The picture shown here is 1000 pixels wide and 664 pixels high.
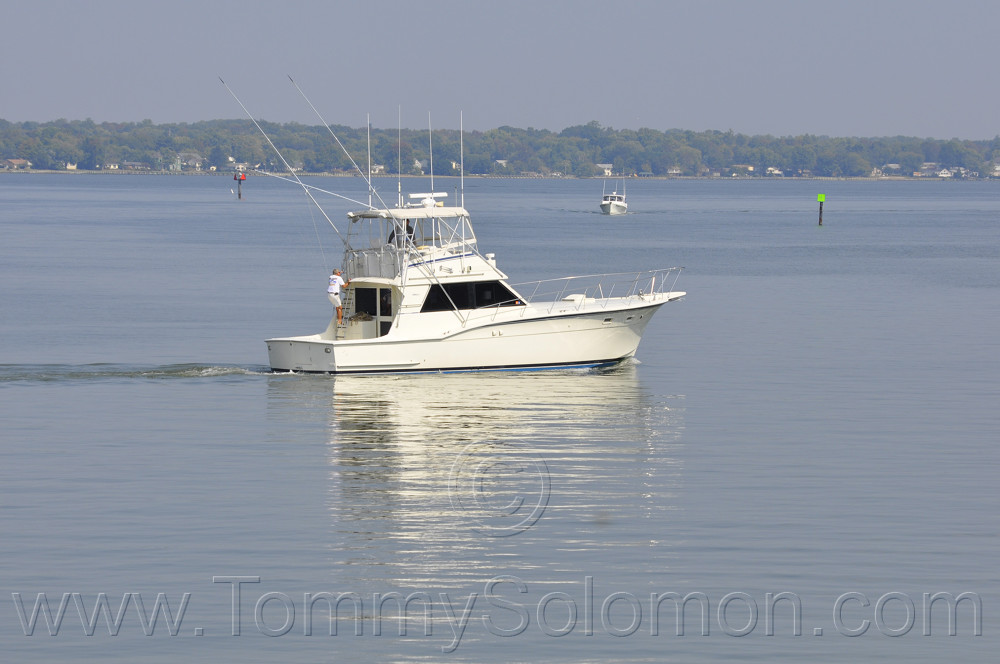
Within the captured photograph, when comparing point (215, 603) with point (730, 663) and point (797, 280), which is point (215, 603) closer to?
point (730, 663)

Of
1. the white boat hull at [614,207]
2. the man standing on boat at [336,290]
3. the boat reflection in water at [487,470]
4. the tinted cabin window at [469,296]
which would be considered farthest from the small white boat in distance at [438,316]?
the white boat hull at [614,207]

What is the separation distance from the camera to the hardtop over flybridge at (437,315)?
104 feet

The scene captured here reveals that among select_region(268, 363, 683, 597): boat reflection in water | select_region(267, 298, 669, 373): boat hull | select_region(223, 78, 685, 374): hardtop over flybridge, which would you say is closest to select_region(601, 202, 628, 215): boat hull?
select_region(268, 363, 683, 597): boat reflection in water

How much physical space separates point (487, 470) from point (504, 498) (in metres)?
2.01

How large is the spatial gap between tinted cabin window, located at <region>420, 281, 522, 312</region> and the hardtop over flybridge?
2 centimetres

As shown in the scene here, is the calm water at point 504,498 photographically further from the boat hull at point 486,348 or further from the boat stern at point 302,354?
the boat hull at point 486,348

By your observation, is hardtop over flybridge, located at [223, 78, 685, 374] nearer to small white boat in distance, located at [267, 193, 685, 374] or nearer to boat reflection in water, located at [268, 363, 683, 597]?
small white boat in distance, located at [267, 193, 685, 374]

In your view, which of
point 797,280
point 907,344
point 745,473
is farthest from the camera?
point 797,280

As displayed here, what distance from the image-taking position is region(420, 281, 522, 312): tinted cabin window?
3172 cm

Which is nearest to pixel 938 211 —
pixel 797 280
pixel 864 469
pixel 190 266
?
pixel 797 280

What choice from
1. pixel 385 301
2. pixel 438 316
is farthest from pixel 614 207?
pixel 438 316

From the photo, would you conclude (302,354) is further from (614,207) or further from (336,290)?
(614,207)

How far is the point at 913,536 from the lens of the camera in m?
18.8

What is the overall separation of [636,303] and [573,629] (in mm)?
18493
